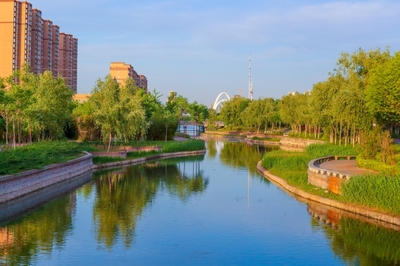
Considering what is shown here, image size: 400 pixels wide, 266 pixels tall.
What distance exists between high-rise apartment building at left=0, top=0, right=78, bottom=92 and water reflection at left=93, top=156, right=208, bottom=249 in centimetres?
6164

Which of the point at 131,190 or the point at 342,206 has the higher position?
the point at 342,206

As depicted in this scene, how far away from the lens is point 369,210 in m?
23.2

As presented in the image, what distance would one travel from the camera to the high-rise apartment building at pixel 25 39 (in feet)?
364

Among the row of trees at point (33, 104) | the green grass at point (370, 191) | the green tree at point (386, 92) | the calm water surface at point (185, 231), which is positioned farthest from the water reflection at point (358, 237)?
the row of trees at point (33, 104)

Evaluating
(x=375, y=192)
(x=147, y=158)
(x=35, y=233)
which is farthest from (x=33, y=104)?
(x=375, y=192)

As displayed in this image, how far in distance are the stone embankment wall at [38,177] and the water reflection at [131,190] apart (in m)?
1.80

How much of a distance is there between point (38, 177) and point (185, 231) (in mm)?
11935

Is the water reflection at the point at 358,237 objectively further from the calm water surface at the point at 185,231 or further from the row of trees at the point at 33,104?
the row of trees at the point at 33,104

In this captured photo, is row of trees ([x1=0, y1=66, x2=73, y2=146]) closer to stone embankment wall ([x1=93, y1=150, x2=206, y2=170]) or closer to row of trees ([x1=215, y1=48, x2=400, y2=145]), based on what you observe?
stone embankment wall ([x1=93, y1=150, x2=206, y2=170])

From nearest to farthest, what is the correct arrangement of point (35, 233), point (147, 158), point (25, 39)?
1. point (35, 233)
2. point (147, 158)
3. point (25, 39)

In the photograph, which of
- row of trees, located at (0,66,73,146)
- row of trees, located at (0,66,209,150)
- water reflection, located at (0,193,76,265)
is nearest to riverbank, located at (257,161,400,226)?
water reflection, located at (0,193,76,265)

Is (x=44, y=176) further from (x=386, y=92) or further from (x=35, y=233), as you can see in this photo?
(x=386, y=92)

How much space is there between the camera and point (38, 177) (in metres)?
29.3

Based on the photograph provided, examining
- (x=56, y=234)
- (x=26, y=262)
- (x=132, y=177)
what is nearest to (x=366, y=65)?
(x=132, y=177)
